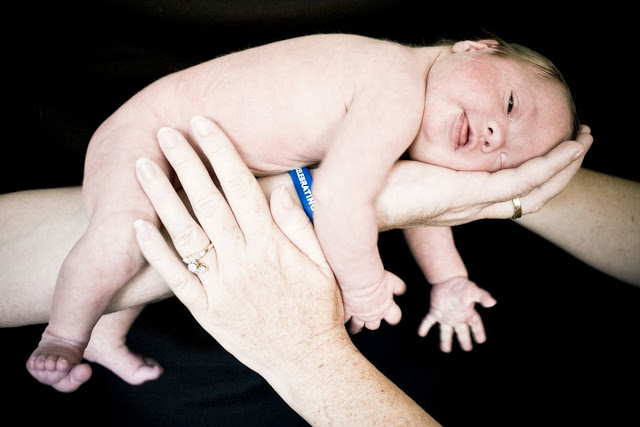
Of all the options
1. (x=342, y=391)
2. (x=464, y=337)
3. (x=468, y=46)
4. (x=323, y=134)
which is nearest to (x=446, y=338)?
(x=464, y=337)

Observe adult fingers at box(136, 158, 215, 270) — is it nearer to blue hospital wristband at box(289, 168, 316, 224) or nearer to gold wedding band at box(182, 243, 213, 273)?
gold wedding band at box(182, 243, 213, 273)

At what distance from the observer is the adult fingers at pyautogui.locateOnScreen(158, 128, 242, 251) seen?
104 cm

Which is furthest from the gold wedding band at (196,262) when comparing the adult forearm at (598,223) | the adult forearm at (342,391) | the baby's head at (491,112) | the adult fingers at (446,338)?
the adult forearm at (598,223)

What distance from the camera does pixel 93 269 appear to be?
99 centimetres

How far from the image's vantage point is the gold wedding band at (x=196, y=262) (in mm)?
1043

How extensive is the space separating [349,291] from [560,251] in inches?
41.4

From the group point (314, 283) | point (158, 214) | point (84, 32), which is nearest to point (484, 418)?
point (314, 283)

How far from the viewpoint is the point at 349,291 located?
1155mm

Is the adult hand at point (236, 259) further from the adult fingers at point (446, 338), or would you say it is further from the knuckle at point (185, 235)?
the adult fingers at point (446, 338)

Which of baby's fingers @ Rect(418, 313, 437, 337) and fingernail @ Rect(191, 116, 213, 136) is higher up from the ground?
fingernail @ Rect(191, 116, 213, 136)

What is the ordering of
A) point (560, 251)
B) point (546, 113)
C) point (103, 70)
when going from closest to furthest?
point (546, 113)
point (103, 70)
point (560, 251)

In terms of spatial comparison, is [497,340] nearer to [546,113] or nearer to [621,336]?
[621,336]

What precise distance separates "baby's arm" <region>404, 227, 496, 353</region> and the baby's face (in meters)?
0.45

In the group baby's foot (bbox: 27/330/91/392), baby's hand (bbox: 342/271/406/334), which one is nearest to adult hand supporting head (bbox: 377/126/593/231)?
baby's hand (bbox: 342/271/406/334)
